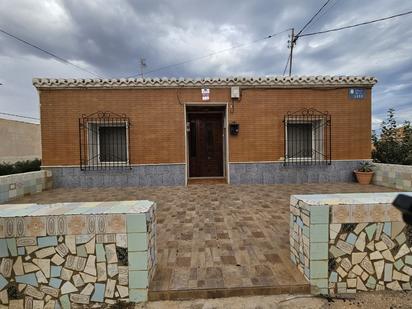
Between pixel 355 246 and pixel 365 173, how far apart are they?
5329mm

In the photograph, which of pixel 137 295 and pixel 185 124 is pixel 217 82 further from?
pixel 137 295

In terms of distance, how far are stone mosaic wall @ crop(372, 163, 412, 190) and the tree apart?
3.37ft

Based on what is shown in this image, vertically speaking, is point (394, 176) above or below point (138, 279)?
above

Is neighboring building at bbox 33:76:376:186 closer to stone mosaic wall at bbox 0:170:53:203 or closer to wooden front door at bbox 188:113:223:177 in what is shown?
stone mosaic wall at bbox 0:170:53:203

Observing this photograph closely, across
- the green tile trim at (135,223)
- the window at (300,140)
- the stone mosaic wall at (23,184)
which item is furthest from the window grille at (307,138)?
the stone mosaic wall at (23,184)

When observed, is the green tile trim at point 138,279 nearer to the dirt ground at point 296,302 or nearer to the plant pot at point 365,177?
the dirt ground at point 296,302

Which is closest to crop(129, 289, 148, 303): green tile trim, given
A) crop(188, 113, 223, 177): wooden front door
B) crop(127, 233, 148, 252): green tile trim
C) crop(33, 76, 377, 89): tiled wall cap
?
crop(127, 233, 148, 252): green tile trim

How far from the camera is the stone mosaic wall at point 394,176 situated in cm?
517

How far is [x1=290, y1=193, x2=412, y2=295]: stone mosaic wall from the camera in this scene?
1.85 meters

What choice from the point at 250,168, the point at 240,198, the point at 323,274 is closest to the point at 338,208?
the point at 323,274

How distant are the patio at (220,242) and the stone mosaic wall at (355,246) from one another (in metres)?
0.26

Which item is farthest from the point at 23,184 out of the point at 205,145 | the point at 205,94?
the point at 205,94

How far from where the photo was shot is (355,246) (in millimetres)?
1872

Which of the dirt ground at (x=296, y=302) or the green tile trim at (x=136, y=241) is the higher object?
the green tile trim at (x=136, y=241)
